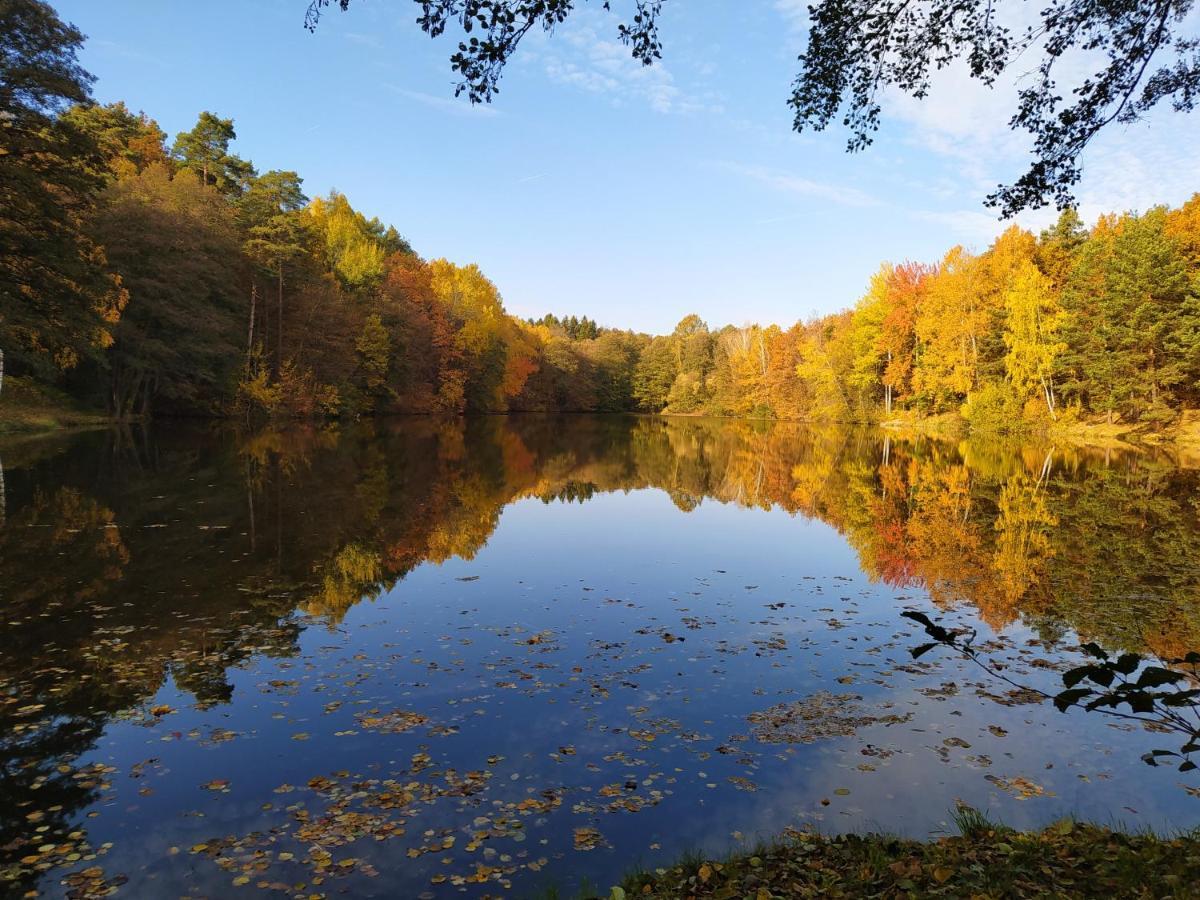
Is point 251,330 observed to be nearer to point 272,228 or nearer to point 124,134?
point 272,228

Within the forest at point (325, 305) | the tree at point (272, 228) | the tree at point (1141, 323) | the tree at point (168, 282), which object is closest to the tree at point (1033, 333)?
the forest at point (325, 305)

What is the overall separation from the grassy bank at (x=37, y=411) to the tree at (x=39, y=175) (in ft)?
47.4

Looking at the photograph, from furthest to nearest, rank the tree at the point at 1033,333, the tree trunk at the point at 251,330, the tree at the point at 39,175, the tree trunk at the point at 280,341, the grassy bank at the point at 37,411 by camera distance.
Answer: the tree trunk at the point at 280,341
the tree at the point at 1033,333
the tree trunk at the point at 251,330
the grassy bank at the point at 37,411
the tree at the point at 39,175

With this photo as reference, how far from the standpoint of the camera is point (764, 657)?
9.88 m

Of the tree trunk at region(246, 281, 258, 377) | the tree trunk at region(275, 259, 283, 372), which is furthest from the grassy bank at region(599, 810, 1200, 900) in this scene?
the tree trunk at region(275, 259, 283, 372)

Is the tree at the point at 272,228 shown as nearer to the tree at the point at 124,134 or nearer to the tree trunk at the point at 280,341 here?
the tree trunk at the point at 280,341

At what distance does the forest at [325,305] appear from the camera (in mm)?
25844

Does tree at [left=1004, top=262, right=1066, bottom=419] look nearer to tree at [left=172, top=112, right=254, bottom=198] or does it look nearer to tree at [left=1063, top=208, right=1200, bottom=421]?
tree at [left=1063, top=208, right=1200, bottom=421]

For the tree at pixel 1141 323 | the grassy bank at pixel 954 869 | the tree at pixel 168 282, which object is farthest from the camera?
the tree at pixel 1141 323

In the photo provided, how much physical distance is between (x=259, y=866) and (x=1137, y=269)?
182ft

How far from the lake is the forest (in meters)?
13.3

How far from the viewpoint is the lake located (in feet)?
18.4

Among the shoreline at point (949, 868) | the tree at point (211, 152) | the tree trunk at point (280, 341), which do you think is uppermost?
the tree at point (211, 152)

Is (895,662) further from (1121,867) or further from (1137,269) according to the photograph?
(1137,269)
